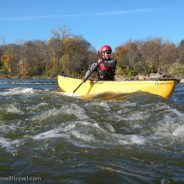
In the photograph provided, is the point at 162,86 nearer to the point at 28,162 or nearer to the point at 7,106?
the point at 7,106

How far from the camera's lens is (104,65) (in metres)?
14.1

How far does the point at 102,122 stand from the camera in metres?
7.65

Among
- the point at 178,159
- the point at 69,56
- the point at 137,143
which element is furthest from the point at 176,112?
the point at 69,56

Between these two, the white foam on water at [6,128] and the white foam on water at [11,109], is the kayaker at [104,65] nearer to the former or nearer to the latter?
the white foam on water at [11,109]

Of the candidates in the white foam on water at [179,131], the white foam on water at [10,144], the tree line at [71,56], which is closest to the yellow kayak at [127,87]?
the white foam on water at [179,131]

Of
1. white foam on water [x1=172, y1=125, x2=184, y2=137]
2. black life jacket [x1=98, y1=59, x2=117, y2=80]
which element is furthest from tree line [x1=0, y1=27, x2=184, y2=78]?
white foam on water [x1=172, y1=125, x2=184, y2=137]

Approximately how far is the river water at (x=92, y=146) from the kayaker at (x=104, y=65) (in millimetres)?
5171

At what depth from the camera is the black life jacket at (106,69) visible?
553 inches

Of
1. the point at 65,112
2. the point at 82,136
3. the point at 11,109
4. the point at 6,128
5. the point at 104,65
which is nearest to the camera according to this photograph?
the point at 82,136

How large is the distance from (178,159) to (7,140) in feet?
8.59

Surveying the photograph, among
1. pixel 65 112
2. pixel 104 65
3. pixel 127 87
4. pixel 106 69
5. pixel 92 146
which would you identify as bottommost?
pixel 92 146

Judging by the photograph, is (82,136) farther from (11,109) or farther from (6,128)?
(11,109)

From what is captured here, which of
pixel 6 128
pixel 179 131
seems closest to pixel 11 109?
pixel 6 128

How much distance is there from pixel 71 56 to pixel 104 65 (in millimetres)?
62484
